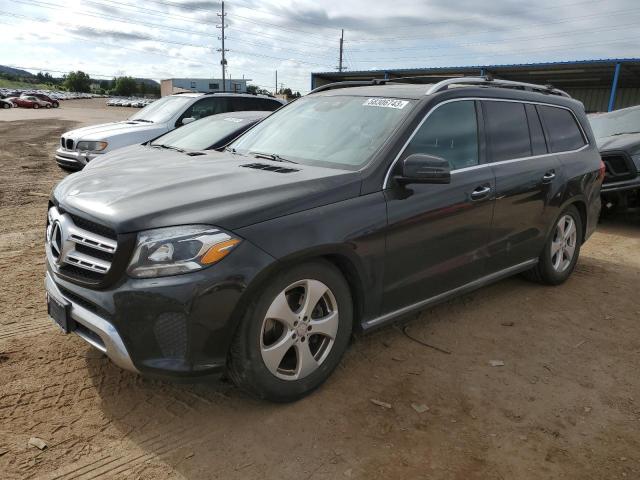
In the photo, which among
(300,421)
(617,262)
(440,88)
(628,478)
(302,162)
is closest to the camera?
(628,478)

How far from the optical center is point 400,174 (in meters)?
3.26

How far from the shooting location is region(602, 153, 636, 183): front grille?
775 cm

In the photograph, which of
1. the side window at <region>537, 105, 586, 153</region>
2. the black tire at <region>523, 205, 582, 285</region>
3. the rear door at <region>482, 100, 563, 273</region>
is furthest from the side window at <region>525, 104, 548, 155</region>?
the black tire at <region>523, 205, 582, 285</region>

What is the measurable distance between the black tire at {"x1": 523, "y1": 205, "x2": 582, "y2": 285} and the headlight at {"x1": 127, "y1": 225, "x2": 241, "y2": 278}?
342 cm

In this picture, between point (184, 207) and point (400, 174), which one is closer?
point (184, 207)

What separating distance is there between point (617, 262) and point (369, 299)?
428cm

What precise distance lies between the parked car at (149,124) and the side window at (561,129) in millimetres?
6341

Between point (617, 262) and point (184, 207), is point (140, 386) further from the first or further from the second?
point (617, 262)

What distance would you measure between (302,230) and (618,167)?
6.96 m

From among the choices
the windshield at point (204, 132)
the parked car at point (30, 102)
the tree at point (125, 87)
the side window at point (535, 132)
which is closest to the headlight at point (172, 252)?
the side window at point (535, 132)

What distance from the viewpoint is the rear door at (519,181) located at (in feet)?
13.3

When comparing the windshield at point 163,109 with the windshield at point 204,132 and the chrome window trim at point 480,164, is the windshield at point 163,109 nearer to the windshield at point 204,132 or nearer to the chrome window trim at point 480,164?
the windshield at point 204,132

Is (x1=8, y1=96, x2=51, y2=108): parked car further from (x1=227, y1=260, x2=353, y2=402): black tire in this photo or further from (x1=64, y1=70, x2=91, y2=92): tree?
(x1=64, y1=70, x2=91, y2=92): tree

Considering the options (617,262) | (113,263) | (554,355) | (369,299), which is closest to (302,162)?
(369,299)
